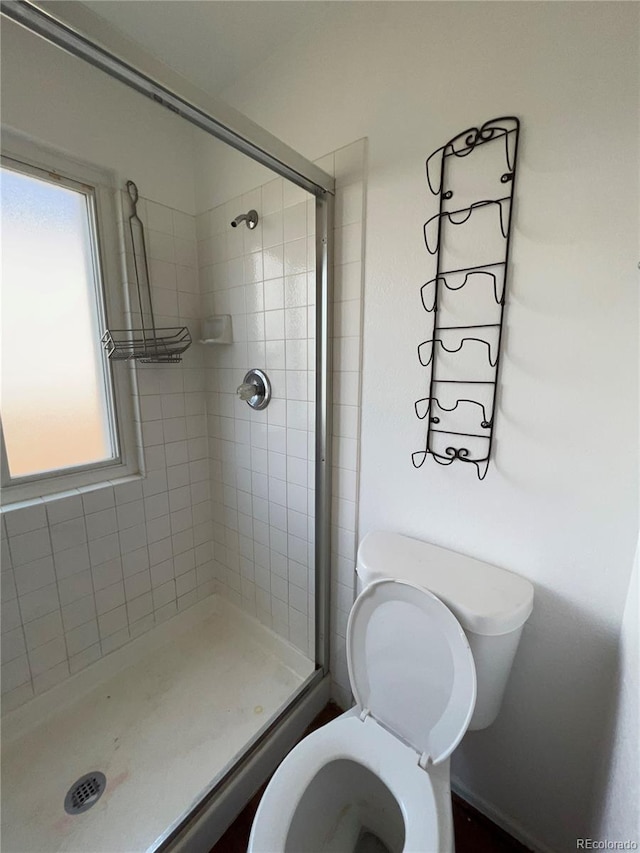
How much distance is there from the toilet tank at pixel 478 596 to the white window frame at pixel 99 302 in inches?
47.2

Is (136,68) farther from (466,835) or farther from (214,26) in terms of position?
(466,835)

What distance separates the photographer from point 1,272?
1.22m

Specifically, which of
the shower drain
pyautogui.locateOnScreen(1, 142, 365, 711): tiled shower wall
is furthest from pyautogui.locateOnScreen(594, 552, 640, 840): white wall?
the shower drain

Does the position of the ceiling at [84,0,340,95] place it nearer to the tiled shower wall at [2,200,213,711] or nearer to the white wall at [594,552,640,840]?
the tiled shower wall at [2,200,213,711]

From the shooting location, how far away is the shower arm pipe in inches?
23.0

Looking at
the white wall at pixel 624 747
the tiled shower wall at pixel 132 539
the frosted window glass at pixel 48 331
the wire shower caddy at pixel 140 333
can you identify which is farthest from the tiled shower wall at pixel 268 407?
the white wall at pixel 624 747

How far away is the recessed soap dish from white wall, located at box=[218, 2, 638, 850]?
736 mm

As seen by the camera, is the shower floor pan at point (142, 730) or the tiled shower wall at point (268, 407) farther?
the tiled shower wall at point (268, 407)

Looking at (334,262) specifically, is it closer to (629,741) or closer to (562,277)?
Answer: (562,277)

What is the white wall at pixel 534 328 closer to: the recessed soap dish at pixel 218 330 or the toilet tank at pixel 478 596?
the toilet tank at pixel 478 596

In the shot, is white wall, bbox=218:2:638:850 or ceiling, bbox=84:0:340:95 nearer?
white wall, bbox=218:2:638:850

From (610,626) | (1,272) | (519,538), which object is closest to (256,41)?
(1,272)

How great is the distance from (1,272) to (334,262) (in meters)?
1.16

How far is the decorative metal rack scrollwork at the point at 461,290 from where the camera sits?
86cm
